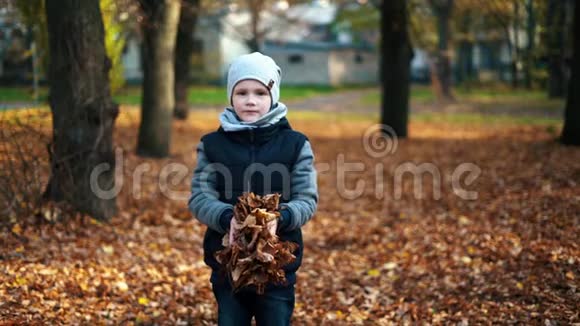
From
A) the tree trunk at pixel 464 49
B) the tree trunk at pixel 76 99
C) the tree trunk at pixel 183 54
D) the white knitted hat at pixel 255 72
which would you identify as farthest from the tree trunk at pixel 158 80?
the tree trunk at pixel 464 49

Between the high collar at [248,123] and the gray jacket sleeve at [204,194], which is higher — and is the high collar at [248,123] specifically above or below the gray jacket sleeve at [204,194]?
above

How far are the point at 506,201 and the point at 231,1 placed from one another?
3173 cm

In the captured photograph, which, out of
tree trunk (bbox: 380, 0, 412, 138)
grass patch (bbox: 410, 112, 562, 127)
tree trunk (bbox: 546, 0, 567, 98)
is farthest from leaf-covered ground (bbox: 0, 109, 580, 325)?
tree trunk (bbox: 546, 0, 567, 98)

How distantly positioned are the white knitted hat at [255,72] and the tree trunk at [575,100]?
33.1 feet

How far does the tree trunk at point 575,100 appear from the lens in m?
12.2

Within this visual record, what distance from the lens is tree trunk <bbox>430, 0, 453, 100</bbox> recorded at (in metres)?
32.7

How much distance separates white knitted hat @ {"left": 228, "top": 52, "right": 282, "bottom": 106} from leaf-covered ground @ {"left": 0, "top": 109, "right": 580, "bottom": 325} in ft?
8.50

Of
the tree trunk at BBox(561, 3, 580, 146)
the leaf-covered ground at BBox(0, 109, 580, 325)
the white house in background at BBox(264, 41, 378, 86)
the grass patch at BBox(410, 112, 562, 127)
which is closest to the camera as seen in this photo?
the leaf-covered ground at BBox(0, 109, 580, 325)

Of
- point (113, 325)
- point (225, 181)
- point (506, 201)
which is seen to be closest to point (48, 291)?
point (113, 325)

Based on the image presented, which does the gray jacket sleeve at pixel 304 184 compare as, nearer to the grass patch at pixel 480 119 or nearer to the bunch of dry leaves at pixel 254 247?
the bunch of dry leaves at pixel 254 247

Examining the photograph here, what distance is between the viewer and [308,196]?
358 cm

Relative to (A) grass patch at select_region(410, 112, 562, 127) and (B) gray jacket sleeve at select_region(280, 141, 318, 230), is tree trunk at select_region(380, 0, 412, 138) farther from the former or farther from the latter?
(B) gray jacket sleeve at select_region(280, 141, 318, 230)

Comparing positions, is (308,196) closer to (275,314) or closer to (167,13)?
(275,314)

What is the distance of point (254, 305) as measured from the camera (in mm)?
3533
